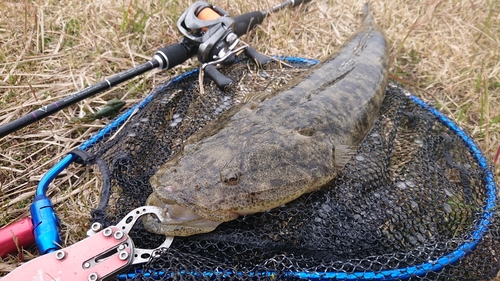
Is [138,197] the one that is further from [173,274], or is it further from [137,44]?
[137,44]

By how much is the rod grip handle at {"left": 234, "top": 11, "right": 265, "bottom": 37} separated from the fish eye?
2222 millimetres

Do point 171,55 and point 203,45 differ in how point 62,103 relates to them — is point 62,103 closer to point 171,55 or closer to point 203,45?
point 171,55

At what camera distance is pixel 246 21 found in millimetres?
4191

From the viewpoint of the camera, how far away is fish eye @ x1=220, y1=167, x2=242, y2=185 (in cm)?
220

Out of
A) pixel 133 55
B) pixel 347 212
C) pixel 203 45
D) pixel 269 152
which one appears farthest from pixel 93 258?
pixel 133 55

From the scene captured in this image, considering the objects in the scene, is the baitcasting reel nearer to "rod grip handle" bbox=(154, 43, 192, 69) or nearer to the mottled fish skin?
"rod grip handle" bbox=(154, 43, 192, 69)

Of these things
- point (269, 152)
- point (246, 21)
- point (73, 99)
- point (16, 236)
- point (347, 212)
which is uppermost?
point (73, 99)

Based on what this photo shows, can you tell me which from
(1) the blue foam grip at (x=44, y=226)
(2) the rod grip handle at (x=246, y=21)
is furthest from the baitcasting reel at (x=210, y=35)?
(1) the blue foam grip at (x=44, y=226)

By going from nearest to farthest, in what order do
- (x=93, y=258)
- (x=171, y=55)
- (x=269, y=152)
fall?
(x=93, y=258) → (x=269, y=152) → (x=171, y=55)

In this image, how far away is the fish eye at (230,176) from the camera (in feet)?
7.21

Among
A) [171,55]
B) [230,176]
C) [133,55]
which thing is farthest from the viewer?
[133,55]

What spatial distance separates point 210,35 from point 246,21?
90 centimetres

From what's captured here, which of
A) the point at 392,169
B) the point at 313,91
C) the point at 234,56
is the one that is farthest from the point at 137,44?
the point at 392,169

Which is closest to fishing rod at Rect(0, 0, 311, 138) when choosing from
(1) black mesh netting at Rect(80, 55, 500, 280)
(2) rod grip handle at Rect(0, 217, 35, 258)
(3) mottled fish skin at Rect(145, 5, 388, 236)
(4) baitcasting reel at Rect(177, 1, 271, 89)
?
(4) baitcasting reel at Rect(177, 1, 271, 89)
